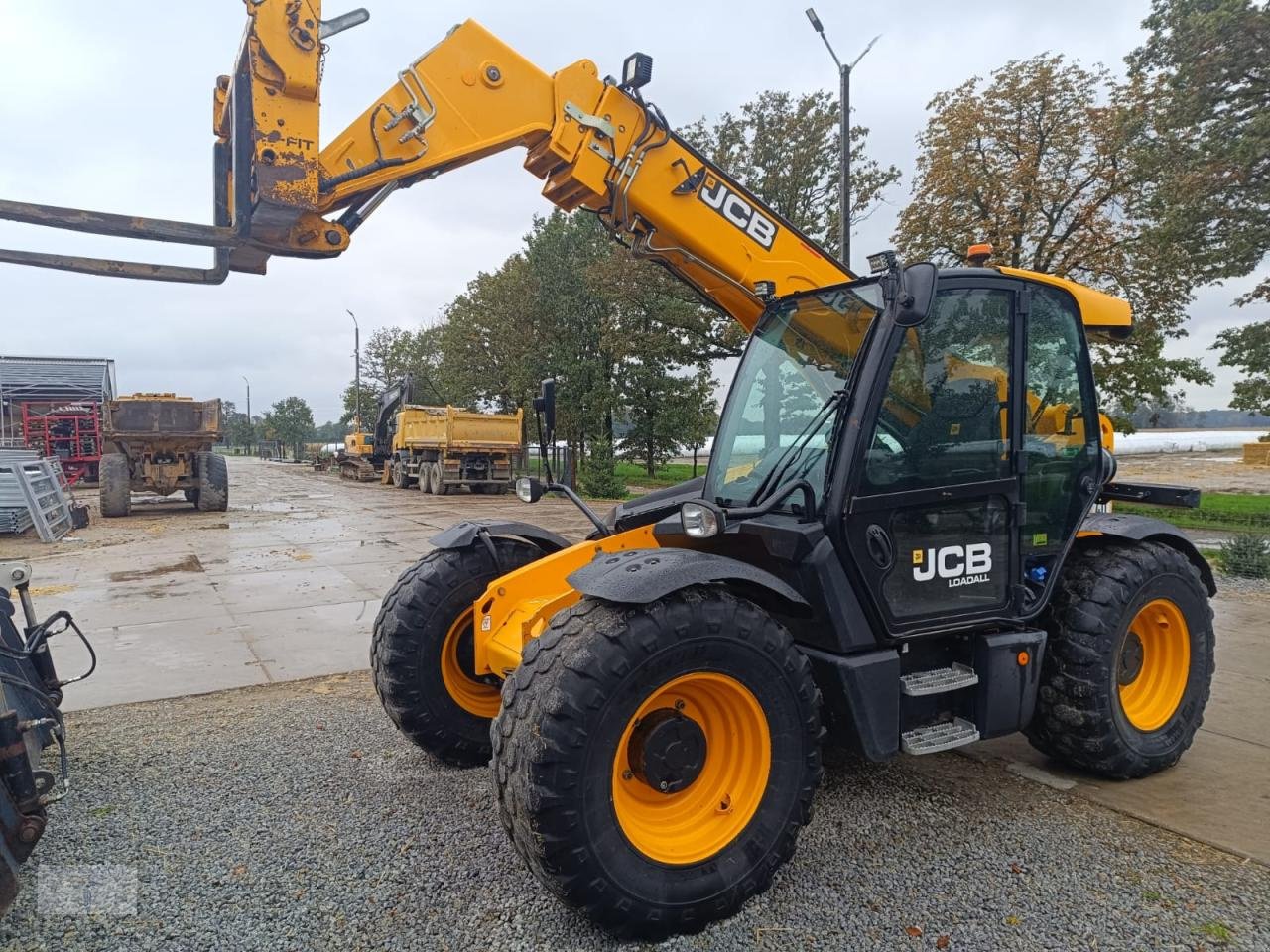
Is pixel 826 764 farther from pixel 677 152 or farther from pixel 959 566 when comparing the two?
pixel 677 152

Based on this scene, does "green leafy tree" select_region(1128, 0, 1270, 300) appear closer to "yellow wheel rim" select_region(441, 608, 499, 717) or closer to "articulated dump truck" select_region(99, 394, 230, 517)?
"yellow wheel rim" select_region(441, 608, 499, 717)

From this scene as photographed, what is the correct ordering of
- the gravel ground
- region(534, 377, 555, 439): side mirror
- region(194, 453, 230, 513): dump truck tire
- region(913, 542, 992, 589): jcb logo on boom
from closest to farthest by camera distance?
the gravel ground < region(913, 542, 992, 589): jcb logo on boom < region(534, 377, 555, 439): side mirror < region(194, 453, 230, 513): dump truck tire

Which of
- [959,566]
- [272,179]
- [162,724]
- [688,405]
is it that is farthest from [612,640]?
[688,405]

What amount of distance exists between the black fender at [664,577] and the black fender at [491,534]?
1172 mm

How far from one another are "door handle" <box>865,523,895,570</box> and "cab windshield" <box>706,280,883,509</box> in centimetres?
24

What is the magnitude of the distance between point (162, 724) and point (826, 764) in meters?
3.72

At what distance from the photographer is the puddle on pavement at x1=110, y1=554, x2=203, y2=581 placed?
947 centimetres

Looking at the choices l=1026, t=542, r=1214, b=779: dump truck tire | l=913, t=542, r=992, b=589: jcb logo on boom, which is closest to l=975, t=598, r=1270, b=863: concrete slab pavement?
l=1026, t=542, r=1214, b=779: dump truck tire

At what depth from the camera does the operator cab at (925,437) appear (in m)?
3.11

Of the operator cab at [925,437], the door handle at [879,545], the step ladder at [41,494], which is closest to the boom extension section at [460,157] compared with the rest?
the operator cab at [925,437]

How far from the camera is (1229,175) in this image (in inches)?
547

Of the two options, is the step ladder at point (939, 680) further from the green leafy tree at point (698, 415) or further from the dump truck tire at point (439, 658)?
the green leafy tree at point (698, 415)

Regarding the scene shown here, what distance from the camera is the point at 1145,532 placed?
3891 mm

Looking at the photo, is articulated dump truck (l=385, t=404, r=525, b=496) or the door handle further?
articulated dump truck (l=385, t=404, r=525, b=496)
